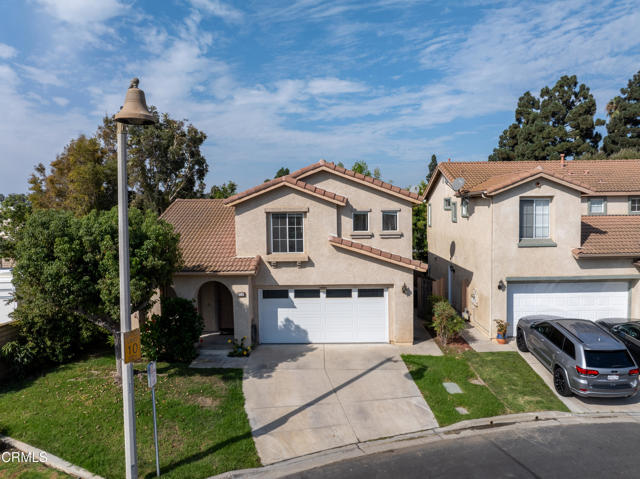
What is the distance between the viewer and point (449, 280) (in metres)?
20.7

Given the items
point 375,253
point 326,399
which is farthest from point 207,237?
point 326,399

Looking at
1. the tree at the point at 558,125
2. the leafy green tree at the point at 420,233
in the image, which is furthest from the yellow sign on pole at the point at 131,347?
the tree at the point at 558,125

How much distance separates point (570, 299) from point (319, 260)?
31.7 feet

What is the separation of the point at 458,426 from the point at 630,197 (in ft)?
50.9

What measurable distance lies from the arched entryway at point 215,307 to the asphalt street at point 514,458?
9.88 m

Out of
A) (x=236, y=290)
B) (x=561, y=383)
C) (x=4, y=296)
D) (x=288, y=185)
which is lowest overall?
(x=561, y=383)

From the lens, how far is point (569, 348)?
11.2 meters

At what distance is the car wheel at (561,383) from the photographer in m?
11.1

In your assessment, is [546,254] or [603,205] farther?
[603,205]

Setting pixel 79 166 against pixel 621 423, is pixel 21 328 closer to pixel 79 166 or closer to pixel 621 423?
pixel 621 423

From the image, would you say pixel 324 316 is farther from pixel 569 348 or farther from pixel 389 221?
pixel 569 348

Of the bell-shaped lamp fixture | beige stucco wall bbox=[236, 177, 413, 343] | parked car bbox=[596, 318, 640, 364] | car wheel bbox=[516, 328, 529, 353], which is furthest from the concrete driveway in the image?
the bell-shaped lamp fixture

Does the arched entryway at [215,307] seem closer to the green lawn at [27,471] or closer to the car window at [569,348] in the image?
the green lawn at [27,471]

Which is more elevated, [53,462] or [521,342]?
[521,342]
